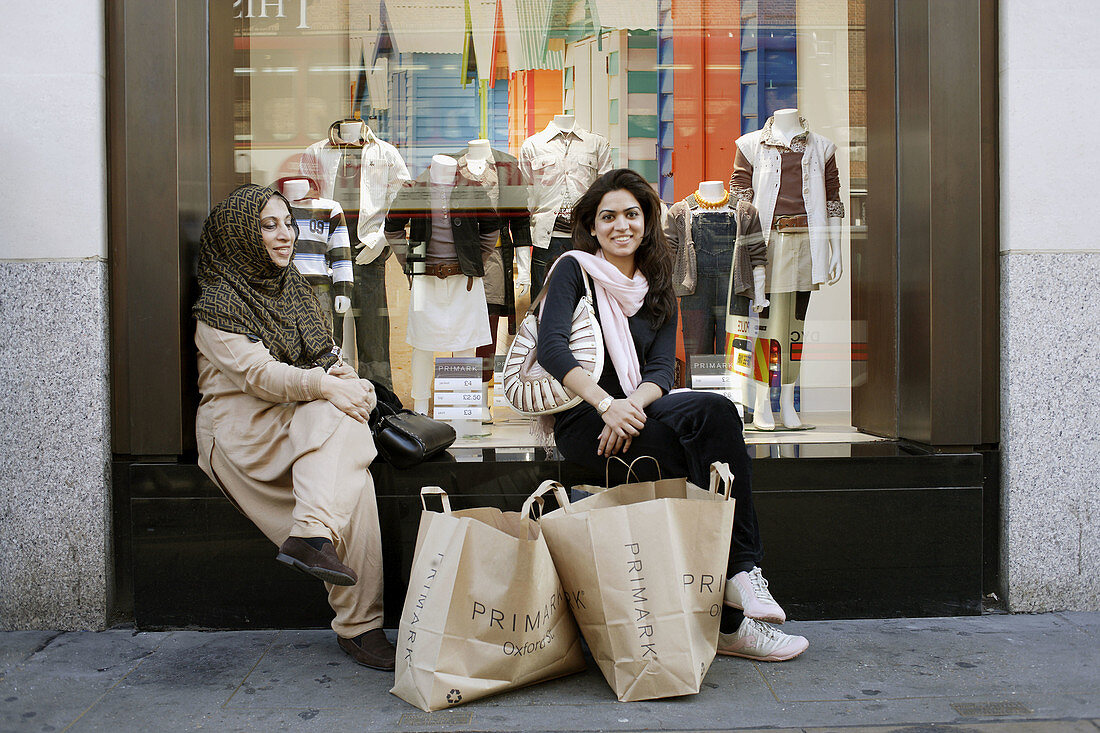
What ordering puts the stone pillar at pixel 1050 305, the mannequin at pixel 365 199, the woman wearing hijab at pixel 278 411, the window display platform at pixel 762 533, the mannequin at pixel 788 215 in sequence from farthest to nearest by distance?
the mannequin at pixel 788 215, the mannequin at pixel 365 199, the stone pillar at pixel 1050 305, the window display platform at pixel 762 533, the woman wearing hijab at pixel 278 411

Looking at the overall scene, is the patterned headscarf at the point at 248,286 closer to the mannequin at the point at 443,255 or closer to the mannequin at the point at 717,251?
the mannequin at the point at 443,255

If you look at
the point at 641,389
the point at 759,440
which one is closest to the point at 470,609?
the point at 641,389

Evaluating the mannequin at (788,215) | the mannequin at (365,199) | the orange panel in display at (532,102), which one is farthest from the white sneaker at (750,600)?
the orange panel in display at (532,102)

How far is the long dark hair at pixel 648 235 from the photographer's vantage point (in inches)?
127

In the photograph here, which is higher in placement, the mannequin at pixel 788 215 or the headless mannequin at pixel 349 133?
the headless mannequin at pixel 349 133

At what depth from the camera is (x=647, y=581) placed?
2457mm

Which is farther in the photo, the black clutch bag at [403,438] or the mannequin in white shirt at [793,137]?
the mannequin in white shirt at [793,137]

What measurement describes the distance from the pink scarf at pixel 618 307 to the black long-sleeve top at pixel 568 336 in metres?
0.03

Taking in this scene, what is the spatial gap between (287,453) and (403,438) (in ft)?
1.42

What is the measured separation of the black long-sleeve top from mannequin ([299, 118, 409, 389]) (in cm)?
150

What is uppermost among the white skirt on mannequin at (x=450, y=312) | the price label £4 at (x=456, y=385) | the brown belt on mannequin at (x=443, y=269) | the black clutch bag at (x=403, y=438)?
the brown belt on mannequin at (x=443, y=269)

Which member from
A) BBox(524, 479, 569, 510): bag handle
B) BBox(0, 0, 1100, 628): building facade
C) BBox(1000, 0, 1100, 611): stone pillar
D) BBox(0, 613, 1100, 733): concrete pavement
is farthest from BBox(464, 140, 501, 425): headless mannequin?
BBox(1000, 0, 1100, 611): stone pillar

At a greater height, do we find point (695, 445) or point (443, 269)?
point (443, 269)

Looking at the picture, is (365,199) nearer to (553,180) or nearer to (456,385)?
(553,180)
